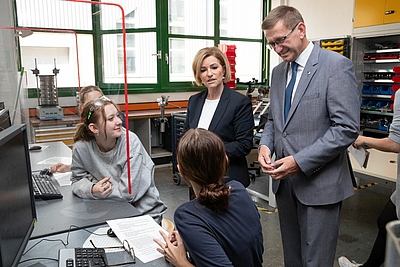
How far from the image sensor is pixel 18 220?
0.99m

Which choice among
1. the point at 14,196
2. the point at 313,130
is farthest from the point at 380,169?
the point at 14,196

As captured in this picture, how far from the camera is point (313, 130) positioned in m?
1.50

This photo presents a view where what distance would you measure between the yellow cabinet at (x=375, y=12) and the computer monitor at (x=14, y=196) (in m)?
4.10

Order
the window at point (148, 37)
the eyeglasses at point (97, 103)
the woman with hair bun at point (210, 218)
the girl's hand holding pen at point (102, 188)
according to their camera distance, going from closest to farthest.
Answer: the woman with hair bun at point (210, 218) → the girl's hand holding pen at point (102, 188) → the eyeglasses at point (97, 103) → the window at point (148, 37)

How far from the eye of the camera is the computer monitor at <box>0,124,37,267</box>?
2.82 feet

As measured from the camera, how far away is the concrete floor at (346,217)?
254 centimetres

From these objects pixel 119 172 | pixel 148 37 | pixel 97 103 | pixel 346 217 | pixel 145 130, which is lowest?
pixel 346 217

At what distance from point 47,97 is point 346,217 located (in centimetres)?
298

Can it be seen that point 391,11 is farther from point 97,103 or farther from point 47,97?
point 47,97

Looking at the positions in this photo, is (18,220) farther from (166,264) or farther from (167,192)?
(167,192)

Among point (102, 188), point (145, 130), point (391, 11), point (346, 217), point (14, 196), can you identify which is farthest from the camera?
point (145, 130)

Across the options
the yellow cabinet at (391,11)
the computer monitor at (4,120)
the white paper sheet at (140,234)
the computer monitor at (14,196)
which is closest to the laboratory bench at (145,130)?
the computer monitor at (4,120)

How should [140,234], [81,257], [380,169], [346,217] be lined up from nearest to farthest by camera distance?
[81,257] < [140,234] < [380,169] < [346,217]

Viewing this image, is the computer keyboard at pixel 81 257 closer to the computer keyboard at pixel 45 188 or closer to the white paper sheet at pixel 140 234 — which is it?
the white paper sheet at pixel 140 234
